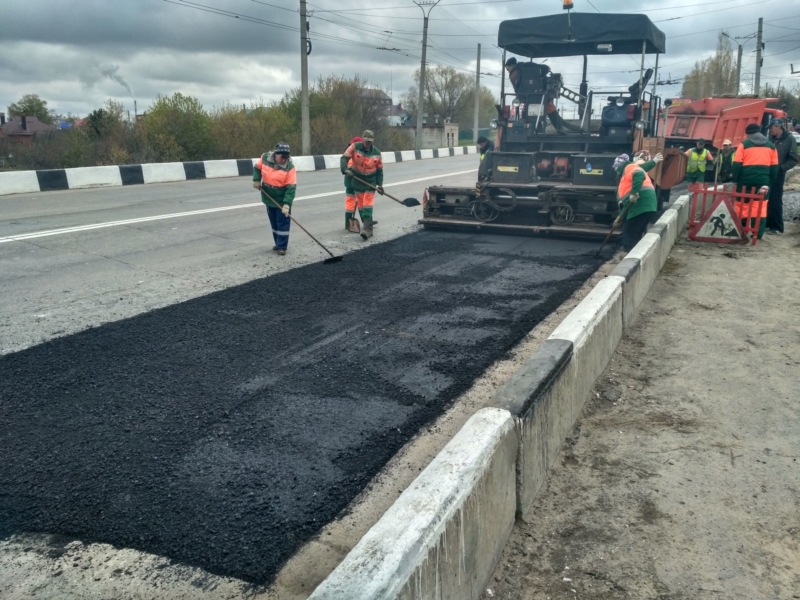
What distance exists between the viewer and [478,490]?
103 inches

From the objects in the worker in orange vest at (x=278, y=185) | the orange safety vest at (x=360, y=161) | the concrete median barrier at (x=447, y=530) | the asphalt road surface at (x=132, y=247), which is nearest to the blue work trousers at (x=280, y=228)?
the worker in orange vest at (x=278, y=185)

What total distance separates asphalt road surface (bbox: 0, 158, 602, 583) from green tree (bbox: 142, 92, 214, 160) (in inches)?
666

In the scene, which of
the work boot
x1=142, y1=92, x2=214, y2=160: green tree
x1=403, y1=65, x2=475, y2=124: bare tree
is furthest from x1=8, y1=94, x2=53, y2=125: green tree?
the work boot

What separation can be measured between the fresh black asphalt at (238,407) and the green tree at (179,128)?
1869 centimetres

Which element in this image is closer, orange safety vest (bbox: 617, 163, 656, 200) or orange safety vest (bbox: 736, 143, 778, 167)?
orange safety vest (bbox: 617, 163, 656, 200)

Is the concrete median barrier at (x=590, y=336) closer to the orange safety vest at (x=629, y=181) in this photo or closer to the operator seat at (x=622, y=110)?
the orange safety vest at (x=629, y=181)

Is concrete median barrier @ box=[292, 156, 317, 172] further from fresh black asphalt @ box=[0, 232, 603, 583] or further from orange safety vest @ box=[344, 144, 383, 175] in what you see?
fresh black asphalt @ box=[0, 232, 603, 583]

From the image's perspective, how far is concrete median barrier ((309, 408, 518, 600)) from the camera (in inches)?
78.8

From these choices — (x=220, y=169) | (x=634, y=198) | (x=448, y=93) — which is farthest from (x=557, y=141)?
(x=448, y=93)

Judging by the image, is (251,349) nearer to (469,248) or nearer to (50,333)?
(50,333)

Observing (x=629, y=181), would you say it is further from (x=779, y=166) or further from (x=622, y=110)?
(x=779, y=166)

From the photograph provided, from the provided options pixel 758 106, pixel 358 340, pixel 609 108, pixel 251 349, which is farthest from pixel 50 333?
pixel 758 106

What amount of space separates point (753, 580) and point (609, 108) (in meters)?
9.30

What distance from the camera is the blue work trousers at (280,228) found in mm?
9086
